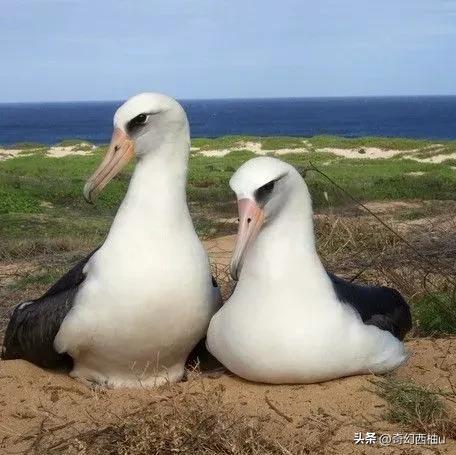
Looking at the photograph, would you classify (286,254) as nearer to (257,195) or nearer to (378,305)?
(257,195)

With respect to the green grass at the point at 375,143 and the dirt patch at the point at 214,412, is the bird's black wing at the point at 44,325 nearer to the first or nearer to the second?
the dirt patch at the point at 214,412

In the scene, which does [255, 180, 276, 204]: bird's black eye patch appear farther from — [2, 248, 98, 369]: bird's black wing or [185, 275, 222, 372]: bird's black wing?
[2, 248, 98, 369]: bird's black wing

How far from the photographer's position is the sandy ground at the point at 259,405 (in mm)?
3395

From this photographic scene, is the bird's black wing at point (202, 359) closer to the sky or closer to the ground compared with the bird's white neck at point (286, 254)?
closer to the ground

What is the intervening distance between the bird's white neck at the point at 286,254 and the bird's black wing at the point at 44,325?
0.91m

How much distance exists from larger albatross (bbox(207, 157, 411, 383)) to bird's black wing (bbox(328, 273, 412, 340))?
0.51 feet

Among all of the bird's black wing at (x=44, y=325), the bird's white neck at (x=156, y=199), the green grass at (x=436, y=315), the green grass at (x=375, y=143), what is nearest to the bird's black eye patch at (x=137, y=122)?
the bird's white neck at (x=156, y=199)

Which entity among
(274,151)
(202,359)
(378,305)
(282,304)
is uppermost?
(282,304)

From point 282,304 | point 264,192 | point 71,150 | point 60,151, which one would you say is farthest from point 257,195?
point 71,150

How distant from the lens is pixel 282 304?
3715 millimetres

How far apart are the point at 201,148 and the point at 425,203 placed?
2045cm

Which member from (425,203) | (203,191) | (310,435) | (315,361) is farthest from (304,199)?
(203,191)

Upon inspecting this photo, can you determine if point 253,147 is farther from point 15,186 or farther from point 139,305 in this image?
point 139,305

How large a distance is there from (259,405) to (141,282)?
0.77m
